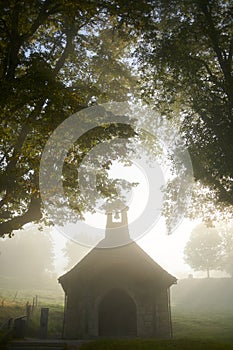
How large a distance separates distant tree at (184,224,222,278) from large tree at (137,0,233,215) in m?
51.5

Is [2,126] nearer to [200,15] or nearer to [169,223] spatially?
[200,15]

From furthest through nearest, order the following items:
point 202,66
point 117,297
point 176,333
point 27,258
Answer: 1. point 27,258
2. point 176,333
3. point 117,297
4. point 202,66

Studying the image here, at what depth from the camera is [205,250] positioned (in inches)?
2446

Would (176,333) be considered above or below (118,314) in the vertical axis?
below

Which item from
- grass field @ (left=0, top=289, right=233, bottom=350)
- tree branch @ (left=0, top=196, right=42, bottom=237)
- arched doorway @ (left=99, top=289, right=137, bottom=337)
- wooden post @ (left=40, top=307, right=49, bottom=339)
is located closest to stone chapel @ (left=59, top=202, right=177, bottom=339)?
arched doorway @ (left=99, top=289, right=137, bottom=337)

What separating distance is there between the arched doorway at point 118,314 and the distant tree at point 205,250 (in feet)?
157

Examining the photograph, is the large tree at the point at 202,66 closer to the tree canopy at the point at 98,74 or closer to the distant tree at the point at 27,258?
the tree canopy at the point at 98,74

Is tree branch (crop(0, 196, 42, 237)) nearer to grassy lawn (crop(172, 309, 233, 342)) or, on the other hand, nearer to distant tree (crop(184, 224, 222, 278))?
grassy lawn (crop(172, 309, 233, 342))

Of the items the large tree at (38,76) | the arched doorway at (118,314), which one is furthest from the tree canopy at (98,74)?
the arched doorway at (118,314)

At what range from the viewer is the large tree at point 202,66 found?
1298 centimetres

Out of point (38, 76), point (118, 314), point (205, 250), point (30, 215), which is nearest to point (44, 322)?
point (118, 314)

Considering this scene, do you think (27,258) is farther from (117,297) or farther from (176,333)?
(117,297)

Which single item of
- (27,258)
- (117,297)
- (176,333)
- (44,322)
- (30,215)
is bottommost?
(176,333)

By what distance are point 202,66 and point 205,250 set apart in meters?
54.2
